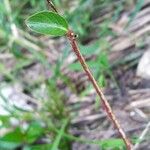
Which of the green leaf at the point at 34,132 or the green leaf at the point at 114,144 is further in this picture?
the green leaf at the point at 34,132

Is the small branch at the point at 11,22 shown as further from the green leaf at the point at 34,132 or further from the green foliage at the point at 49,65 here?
the green leaf at the point at 34,132

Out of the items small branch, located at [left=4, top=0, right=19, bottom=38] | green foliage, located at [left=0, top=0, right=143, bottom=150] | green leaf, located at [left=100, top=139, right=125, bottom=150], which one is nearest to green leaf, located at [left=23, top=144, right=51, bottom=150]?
green foliage, located at [left=0, top=0, right=143, bottom=150]

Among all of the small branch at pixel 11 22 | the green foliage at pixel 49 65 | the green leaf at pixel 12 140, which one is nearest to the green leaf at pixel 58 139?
the green foliage at pixel 49 65

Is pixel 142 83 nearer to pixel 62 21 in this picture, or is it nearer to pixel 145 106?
pixel 145 106

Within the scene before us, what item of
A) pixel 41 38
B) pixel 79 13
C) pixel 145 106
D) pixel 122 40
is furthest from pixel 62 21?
pixel 41 38

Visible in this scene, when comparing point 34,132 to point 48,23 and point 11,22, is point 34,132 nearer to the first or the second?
point 11,22

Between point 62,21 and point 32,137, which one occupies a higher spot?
point 62,21

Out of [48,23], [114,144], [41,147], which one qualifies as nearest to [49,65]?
[41,147]

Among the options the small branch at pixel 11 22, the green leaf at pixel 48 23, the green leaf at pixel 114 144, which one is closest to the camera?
the green leaf at pixel 48 23

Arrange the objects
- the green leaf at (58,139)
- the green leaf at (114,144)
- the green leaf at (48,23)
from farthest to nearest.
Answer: the green leaf at (58,139)
the green leaf at (114,144)
the green leaf at (48,23)
